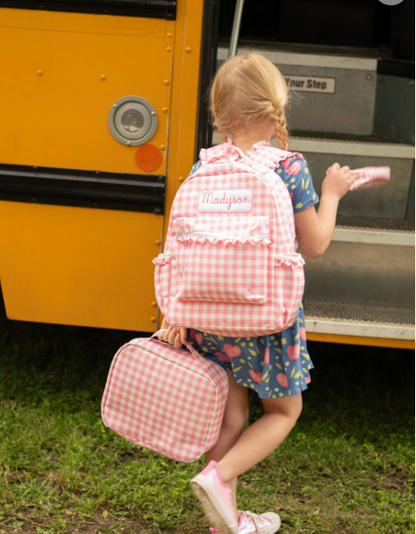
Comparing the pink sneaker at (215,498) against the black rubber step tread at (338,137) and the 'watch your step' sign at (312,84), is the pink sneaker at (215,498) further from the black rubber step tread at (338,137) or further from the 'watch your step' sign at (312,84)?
the 'watch your step' sign at (312,84)

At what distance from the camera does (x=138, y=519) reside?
2145mm

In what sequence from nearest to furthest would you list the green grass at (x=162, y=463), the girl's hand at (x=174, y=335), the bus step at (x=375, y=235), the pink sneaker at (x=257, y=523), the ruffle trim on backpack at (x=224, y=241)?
the ruffle trim on backpack at (x=224, y=241) < the girl's hand at (x=174, y=335) < the pink sneaker at (x=257, y=523) < the green grass at (x=162, y=463) < the bus step at (x=375, y=235)

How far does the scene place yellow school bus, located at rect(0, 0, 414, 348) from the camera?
2385 mm

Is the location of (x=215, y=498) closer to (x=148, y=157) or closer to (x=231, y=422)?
(x=231, y=422)

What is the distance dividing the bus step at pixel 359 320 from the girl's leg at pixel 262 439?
0.63m

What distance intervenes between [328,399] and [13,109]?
169 cm

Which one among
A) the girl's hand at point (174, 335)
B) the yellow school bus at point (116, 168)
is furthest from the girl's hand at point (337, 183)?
the yellow school bus at point (116, 168)

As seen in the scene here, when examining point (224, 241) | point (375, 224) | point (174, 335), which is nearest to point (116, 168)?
point (174, 335)

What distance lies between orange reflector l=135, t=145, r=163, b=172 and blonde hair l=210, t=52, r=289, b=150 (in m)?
0.66

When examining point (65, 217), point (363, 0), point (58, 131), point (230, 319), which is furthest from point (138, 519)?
point (363, 0)

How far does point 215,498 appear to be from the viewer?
5.74 feet

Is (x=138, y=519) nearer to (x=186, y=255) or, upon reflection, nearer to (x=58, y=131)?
(x=186, y=255)

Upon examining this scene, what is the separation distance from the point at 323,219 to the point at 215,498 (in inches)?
28.8

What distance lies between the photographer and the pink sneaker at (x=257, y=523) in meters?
2.00
